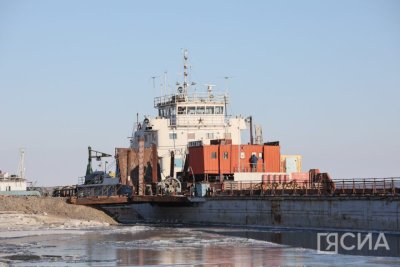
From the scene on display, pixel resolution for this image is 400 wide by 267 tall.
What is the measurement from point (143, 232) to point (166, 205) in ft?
32.3

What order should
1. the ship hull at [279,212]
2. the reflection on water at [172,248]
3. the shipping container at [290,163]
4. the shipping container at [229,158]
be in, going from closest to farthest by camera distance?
the reflection on water at [172,248]
the ship hull at [279,212]
the shipping container at [229,158]
the shipping container at [290,163]

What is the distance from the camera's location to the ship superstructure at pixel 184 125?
59.0 m

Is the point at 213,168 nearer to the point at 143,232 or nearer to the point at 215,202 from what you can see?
the point at 215,202

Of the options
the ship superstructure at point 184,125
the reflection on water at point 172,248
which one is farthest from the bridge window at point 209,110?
the reflection on water at point 172,248

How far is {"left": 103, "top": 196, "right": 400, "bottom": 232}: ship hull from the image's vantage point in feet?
127

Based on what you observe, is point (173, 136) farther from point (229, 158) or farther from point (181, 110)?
point (229, 158)

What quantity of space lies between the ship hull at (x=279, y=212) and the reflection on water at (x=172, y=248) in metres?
1.31

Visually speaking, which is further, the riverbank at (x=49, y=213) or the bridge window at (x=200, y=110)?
the bridge window at (x=200, y=110)

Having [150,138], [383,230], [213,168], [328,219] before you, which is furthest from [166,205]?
[383,230]

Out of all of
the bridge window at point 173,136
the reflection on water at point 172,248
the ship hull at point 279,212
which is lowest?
the reflection on water at point 172,248

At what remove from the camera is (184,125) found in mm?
59719

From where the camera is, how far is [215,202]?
50.3 metres

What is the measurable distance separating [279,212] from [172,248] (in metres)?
12.1

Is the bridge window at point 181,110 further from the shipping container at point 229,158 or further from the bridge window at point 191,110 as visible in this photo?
the shipping container at point 229,158
